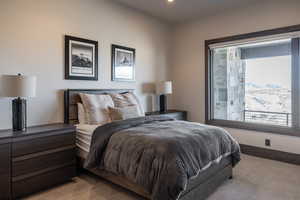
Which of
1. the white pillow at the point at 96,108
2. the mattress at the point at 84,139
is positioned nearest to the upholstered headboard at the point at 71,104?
the white pillow at the point at 96,108

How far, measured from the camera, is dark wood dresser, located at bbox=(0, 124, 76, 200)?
7.12 ft

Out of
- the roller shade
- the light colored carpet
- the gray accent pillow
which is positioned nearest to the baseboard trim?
the light colored carpet

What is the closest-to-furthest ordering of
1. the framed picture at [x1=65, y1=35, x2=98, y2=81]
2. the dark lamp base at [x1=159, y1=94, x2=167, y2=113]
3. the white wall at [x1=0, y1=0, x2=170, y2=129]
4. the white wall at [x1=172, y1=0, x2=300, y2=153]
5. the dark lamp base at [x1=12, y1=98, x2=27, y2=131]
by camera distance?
the dark lamp base at [x1=12, y1=98, x2=27, y2=131]
the white wall at [x1=0, y1=0, x2=170, y2=129]
the framed picture at [x1=65, y1=35, x2=98, y2=81]
the white wall at [x1=172, y1=0, x2=300, y2=153]
the dark lamp base at [x1=159, y1=94, x2=167, y2=113]

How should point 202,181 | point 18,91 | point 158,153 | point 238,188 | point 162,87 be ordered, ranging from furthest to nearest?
point 162,87, point 238,188, point 18,91, point 202,181, point 158,153

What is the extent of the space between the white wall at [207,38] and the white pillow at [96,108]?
2269 millimetres

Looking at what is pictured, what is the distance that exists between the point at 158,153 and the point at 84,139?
1302 mm

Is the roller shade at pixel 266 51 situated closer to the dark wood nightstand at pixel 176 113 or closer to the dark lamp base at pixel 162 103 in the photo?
the dark wood nightstand at pixel 176 113

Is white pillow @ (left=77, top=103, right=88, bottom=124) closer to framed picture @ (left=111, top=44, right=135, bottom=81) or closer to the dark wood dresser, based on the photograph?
the dark wood dresser

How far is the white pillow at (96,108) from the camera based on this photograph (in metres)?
3.09

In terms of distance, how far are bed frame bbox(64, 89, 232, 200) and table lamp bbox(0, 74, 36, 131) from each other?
0.70 m

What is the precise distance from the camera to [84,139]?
2791mm

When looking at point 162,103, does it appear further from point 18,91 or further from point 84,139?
point 18,91

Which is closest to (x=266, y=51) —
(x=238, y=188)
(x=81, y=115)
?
(x=238, y=188)

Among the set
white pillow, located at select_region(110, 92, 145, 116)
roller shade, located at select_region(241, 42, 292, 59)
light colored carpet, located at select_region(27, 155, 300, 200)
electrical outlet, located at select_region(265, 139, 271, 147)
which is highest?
roller shade, located at select_region(241, 42, 292, 59)
